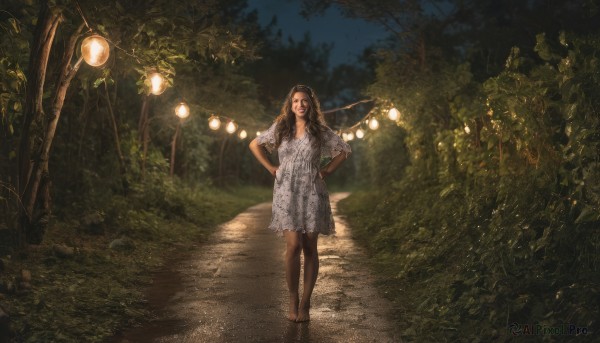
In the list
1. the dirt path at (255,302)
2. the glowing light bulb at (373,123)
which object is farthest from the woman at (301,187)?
the glowing light bulb at (373,123)

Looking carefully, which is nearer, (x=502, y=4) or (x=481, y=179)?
(x=481, y=179)

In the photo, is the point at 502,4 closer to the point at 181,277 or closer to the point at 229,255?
the point at 229,255

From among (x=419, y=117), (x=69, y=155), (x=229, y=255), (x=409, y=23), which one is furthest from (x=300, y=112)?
(x=409, y=23)

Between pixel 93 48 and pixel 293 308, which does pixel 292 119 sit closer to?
pixel 293 308

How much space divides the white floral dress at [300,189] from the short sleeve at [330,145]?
22mm

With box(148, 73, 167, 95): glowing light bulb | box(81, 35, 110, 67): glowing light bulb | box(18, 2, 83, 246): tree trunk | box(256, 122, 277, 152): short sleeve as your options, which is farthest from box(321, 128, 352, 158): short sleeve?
box(18, 2, 83, 246): tree trunk

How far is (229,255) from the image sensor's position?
1056 cm

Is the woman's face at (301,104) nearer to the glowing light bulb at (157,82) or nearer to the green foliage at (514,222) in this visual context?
the green foliage at (514,222)

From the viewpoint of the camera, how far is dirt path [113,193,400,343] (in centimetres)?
571

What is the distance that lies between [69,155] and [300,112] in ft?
26.7

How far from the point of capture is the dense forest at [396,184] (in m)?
5.64

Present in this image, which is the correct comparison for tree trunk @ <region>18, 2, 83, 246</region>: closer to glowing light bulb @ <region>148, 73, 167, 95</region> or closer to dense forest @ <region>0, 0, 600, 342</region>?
dense forest @ <region>0, 0, 600, 342</region>

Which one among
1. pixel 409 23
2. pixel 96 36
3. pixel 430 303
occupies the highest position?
pixel 409 23

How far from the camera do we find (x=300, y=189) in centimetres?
619
